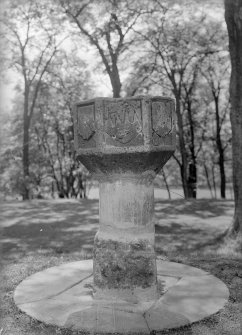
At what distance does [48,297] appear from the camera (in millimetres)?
4598

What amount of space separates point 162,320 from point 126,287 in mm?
668

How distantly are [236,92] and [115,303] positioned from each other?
4.89m

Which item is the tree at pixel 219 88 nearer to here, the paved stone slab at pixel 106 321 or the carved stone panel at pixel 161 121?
the carved stone panel at pixel 161 121

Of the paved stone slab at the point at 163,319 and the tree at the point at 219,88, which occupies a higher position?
the tree at the point at 219,88

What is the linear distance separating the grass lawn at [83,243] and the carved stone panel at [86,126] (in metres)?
1.99

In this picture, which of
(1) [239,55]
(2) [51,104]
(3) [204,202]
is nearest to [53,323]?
(1) [239,55]

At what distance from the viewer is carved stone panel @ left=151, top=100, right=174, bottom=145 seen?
14.2ft

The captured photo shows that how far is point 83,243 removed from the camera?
8.46 metres

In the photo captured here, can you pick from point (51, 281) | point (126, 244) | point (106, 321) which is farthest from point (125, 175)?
point (51, 281)

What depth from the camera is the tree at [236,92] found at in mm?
7473

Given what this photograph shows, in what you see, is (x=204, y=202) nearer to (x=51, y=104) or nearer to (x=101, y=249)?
(x=101, y=249)

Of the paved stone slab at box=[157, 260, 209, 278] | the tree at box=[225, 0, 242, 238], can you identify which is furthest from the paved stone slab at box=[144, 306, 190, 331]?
the tree at box=[225, 0, 242, 238]

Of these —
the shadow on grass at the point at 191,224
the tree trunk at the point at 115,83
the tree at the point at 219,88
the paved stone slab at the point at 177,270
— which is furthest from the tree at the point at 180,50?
the paved stone slab at the point at 177,270

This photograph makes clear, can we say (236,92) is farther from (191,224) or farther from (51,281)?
(51,281)
